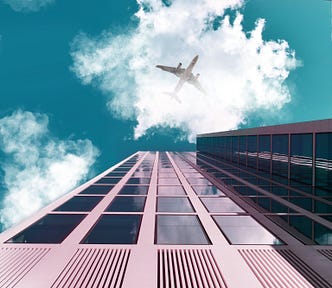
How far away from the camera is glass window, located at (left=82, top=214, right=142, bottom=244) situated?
44.2ft

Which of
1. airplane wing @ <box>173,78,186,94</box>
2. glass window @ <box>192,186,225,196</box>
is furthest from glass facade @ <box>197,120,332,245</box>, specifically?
airplane wing @ <box>173,78,186,94</box>

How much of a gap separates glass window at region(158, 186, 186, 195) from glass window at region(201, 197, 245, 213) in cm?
319

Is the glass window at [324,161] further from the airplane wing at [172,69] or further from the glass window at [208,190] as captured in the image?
the airplane wing at [172,69]

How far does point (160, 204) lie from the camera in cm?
2009

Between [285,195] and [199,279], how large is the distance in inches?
624

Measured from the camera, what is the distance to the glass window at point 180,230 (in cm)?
1348

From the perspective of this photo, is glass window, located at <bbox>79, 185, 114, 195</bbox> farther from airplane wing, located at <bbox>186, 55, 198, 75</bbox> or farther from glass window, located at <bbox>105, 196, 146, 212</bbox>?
airplane wing, located at <bbox>186, 55, 198, 75</bbox>

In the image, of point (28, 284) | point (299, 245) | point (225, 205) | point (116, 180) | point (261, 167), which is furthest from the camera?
point (261, 167)

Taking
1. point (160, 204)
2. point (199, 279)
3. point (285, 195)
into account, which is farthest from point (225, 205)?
point (199, 279)

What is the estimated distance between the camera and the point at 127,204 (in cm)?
2008

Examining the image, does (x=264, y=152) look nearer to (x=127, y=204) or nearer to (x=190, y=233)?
(x=127, y=204)

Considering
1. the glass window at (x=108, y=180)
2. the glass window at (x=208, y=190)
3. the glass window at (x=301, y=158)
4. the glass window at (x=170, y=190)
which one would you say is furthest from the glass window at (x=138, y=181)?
the glass window at (x=301, y=158)

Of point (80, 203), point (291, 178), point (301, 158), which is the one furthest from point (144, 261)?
point (291, 178)

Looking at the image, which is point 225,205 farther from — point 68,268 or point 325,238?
point 68,268
